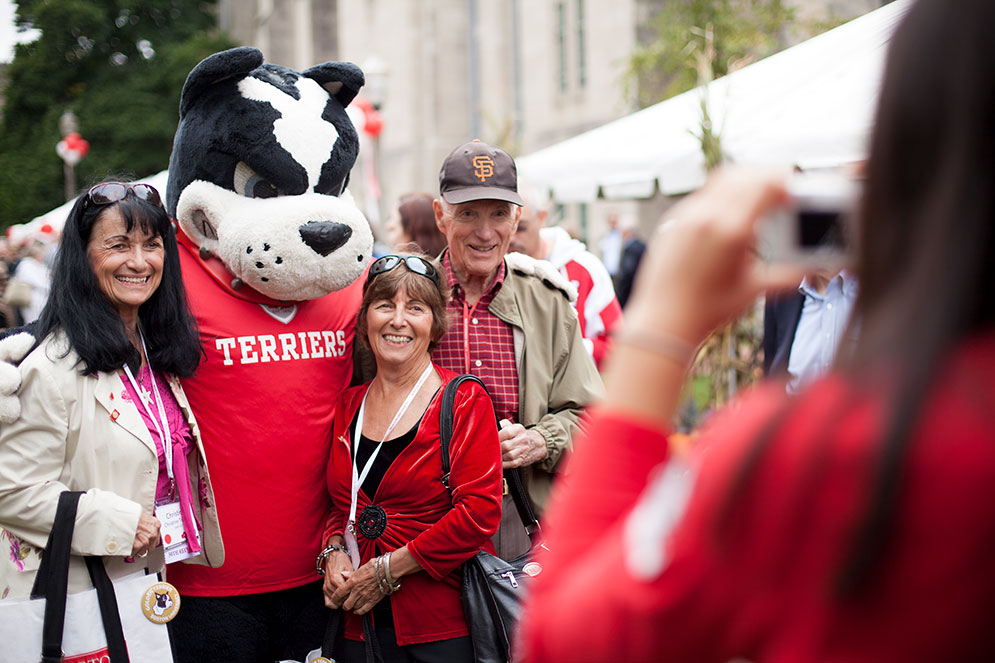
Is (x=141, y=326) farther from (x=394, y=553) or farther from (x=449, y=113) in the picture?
(x=449, y=113)

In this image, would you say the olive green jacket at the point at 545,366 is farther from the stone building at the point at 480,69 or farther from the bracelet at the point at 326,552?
the stone building at the point at 480,69

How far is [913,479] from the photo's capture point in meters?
0.75

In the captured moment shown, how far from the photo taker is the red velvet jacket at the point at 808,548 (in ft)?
2.45

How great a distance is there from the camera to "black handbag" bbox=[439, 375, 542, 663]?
2775 mm

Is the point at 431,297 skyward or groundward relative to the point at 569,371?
skyward

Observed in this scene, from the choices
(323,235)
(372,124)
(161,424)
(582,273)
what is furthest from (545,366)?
(372,124)

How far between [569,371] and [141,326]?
1356 millimetres

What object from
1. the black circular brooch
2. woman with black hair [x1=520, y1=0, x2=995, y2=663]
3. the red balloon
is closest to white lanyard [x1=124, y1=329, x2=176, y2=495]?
the black circular brooch

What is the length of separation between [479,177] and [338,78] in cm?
61

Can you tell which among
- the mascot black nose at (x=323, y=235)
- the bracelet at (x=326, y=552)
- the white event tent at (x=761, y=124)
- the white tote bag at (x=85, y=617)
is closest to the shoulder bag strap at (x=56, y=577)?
the white tote bag at (x=85, y=617)

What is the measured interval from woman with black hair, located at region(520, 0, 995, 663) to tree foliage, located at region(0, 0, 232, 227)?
31.3 metres

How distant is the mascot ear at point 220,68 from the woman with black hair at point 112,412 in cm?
41

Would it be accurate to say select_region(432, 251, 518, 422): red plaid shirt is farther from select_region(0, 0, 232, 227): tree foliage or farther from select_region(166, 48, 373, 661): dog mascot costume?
select_region(0, 0, 232, 227): tree foliage

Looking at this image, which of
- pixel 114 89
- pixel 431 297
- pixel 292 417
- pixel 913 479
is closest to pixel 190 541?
pixel 292 417
